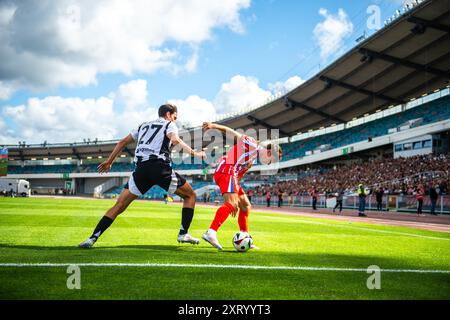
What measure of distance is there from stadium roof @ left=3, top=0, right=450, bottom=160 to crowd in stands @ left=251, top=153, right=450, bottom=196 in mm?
8706

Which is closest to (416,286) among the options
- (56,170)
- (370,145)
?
(370,145)

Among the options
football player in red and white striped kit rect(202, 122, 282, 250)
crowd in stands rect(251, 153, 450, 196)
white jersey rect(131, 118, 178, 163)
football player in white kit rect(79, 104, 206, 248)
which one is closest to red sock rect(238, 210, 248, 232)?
football player in red and white striped kit rect(202, 122, 282, 250)

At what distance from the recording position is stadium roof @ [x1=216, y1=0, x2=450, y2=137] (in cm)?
2952

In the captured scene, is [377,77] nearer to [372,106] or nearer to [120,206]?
[372,106]

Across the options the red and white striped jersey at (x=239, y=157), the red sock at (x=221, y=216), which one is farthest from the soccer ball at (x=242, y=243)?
the red and white striped jersey at (x=239, y=157)

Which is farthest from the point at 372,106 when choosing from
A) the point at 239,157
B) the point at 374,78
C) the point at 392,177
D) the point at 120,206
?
the point at 120,206

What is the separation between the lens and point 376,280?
3.76 metres

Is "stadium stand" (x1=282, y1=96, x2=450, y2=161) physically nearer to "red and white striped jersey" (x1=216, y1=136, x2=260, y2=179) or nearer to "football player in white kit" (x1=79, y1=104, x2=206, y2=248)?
"red and white striped jersey" (x1=216, y1=136, x2=260, y2=179)

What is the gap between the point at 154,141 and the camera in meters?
5.90

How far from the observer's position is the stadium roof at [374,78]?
1164 inches

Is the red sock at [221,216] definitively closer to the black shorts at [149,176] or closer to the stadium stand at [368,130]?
the black shorts at [149,176]

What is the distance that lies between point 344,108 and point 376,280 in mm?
47243

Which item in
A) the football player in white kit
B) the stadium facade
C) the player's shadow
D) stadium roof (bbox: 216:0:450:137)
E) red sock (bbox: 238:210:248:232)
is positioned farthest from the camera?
the stadium facade
